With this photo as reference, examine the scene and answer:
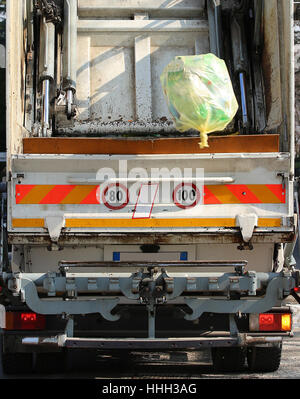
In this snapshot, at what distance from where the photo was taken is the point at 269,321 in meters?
4.77

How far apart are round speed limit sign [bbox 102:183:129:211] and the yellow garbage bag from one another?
1.88ft

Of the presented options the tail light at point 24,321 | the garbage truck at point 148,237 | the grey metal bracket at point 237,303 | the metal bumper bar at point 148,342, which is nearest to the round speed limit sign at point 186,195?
the garbage truck at point 148,237

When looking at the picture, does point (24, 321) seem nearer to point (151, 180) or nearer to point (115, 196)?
point (115, 196)

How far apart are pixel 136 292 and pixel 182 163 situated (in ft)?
2.99

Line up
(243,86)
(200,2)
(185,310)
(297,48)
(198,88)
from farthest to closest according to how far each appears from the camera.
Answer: (297,48)
(200,2)
(243,86)
(185,310)
(198,88)

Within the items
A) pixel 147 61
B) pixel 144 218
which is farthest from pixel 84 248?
pixel 147 61

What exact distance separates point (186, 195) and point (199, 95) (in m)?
0.70

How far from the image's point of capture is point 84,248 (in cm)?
489

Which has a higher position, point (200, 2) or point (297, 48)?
point (297, 48)

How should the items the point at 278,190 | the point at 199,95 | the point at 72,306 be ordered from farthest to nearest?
the point at 278,190
the point at 72,306
the point at 199,95

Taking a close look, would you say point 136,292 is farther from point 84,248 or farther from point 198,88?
point 198,88

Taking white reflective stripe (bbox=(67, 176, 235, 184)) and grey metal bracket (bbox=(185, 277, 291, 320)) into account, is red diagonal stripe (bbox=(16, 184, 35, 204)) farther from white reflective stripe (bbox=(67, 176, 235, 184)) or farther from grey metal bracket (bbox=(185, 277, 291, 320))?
grey metal bracket (bbox=(185, 277, 291, 320))

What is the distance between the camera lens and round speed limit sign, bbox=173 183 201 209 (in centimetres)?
472

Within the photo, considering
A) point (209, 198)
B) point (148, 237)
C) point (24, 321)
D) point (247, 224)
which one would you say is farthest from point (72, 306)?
point (247, 224)
